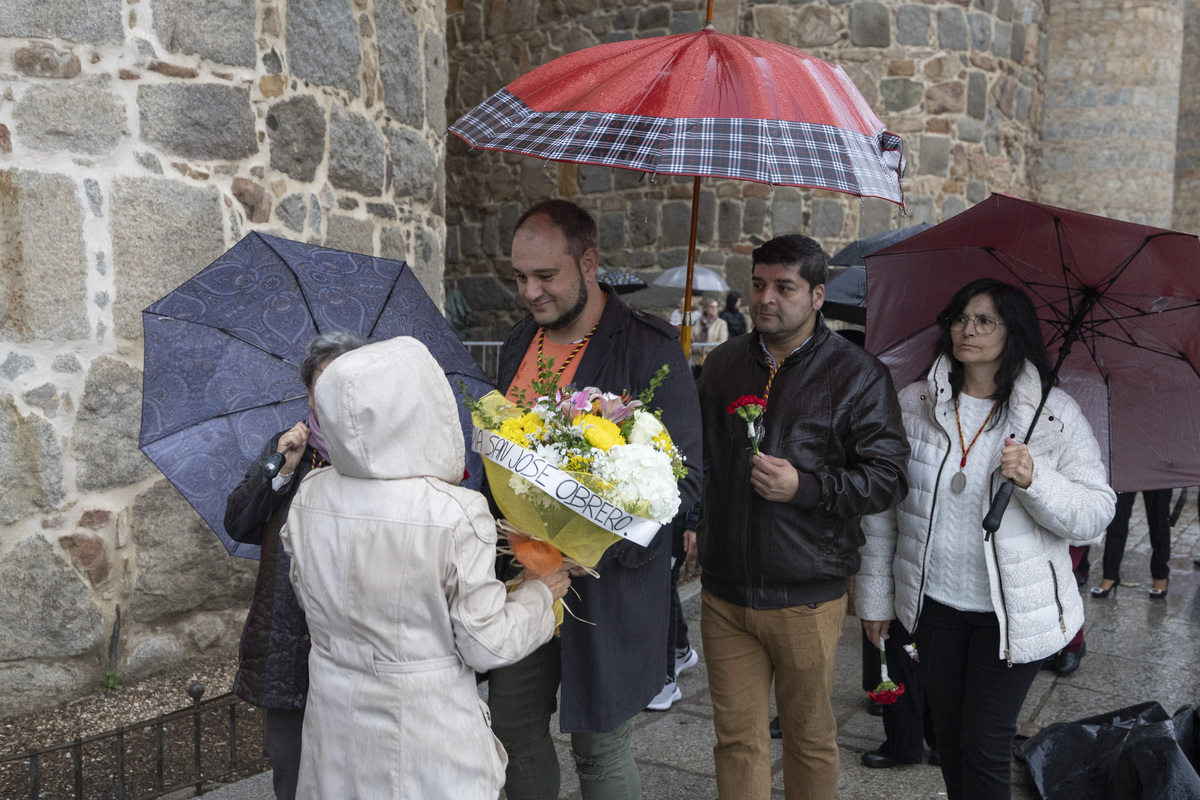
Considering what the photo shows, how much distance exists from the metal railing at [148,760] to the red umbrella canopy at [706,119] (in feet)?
7.00

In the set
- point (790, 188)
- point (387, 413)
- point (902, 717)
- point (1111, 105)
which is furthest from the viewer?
point (1111, 105)

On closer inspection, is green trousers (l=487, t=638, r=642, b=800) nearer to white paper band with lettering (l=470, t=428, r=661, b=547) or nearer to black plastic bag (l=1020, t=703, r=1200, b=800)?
white paper band with lettering (l=470, t=428, r=661, b=547)

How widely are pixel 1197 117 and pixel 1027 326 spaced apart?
1636cm

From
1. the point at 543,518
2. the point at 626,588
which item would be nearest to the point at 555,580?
the point at 543,518

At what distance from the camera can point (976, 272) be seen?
320 centimetres

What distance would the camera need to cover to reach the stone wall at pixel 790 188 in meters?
9.28

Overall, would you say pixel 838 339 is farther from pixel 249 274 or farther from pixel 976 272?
pixel 249 274

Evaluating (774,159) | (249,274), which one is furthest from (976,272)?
(249,274)

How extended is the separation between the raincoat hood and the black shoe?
4.03 meters

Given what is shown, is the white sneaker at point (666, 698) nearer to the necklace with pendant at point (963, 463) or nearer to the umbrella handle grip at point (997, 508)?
the necklace with pendant at point (963, 463)

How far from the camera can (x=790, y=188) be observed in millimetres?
9750

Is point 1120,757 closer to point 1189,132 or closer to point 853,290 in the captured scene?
point 853,290

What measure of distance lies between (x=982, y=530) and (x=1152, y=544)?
4313mm

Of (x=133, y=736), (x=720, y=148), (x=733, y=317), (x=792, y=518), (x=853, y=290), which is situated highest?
(x=720, y=148)
